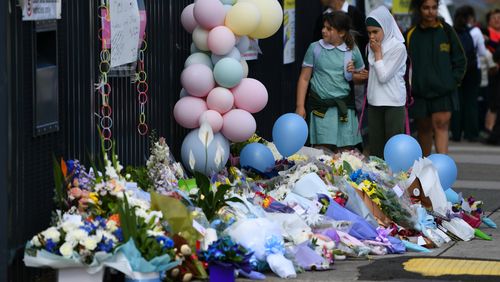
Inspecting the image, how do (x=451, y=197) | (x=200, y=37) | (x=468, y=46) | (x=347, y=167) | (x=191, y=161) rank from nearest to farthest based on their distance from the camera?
(x=191, y=161), (x=200, y=37), (x=347, y=167), (x=451, y=197), (x=468, y=46)

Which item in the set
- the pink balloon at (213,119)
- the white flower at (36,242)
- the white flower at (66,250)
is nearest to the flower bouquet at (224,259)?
the white flower at (66,250)

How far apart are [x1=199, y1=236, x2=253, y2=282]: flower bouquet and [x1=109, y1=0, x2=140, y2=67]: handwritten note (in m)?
1.81

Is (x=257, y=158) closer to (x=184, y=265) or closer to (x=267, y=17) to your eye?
→ (x=267, y=17)

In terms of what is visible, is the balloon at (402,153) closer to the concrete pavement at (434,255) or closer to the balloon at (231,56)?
the concrete pavement at (434,255)

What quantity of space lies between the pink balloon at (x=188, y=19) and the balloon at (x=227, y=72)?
16.2 inches

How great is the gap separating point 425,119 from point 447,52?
0.91m

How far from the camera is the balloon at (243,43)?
1005cm

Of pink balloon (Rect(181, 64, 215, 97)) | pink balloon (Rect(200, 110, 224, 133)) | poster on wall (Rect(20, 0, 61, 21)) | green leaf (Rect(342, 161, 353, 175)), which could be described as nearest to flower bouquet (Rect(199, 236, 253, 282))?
poster on wall (Rect(20, 0, 61, 21))

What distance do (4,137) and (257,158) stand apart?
127 inches

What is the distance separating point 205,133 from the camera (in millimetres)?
9438

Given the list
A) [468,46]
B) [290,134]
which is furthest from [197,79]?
[468,46]

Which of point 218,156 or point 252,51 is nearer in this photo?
point 218,156

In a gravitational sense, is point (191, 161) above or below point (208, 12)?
below

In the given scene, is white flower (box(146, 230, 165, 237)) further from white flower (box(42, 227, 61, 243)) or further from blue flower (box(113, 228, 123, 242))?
white flower (box(42, 227, 61, 243))
